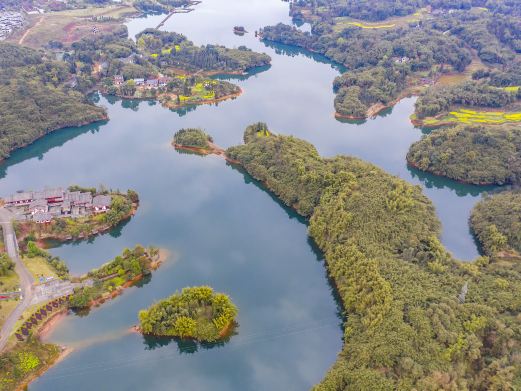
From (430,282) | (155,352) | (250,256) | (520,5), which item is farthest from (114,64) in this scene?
(520,5)

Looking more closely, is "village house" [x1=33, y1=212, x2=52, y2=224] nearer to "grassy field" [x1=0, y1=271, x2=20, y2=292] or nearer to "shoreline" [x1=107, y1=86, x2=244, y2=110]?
"grassy field" [x1=0, y1=271, x2=20, y2=292]

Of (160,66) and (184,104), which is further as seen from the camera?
(160,66)

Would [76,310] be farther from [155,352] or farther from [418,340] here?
[418,340]

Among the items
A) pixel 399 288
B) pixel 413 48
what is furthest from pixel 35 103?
pixel 413 48

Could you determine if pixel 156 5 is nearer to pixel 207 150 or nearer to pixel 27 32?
pixel 27 32

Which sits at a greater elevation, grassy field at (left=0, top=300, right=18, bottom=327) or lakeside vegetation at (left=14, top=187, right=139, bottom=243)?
grassy field at (left=0, top=300, right=18, bottom=327)

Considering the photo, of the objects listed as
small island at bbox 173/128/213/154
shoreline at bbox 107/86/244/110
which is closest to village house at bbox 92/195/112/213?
small island at bbox 173/128/213/154
